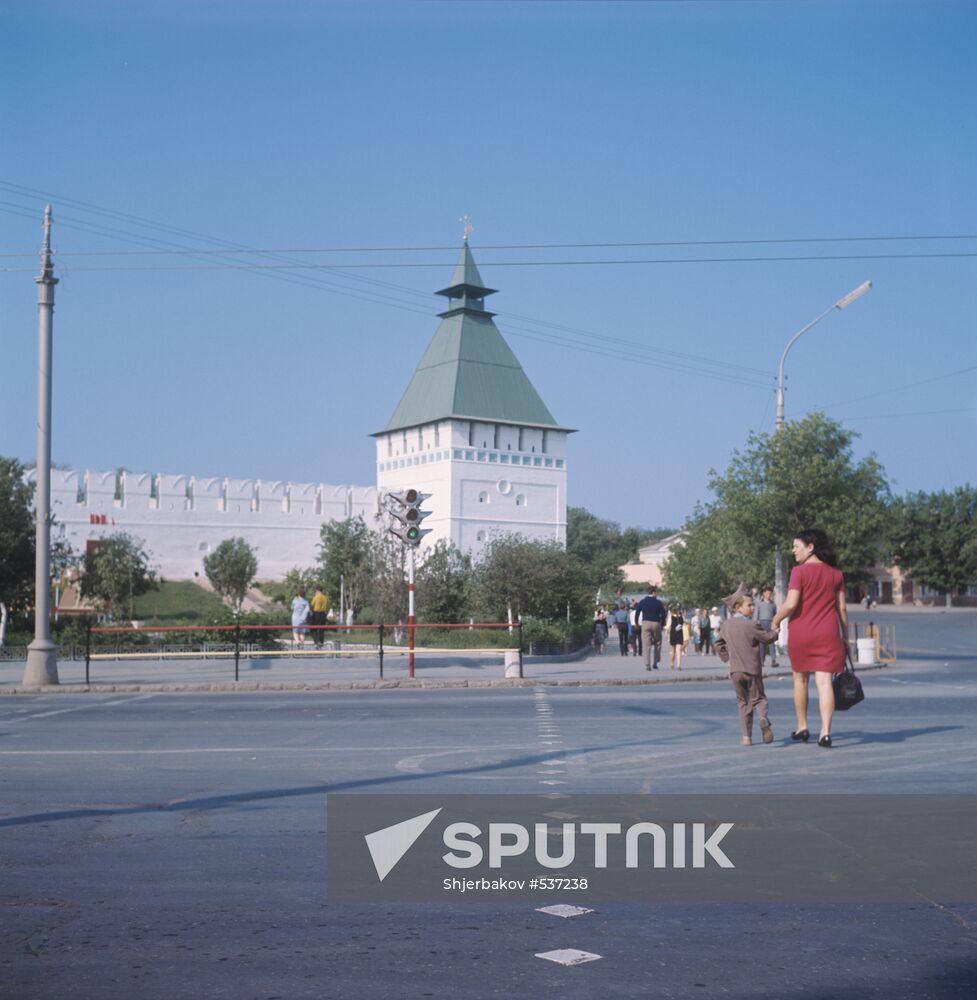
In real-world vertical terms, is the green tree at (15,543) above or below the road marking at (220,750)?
above

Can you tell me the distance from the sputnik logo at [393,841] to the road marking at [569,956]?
4.48ft

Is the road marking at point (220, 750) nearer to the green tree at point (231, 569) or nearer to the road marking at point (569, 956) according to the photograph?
A: the road marking at point (569, 956)

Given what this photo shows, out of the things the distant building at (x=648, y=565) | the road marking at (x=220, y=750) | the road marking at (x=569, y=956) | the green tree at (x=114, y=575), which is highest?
the distant building at (x=648, y=565)

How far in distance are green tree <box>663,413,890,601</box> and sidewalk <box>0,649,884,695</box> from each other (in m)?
4.32

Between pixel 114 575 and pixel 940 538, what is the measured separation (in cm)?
6482

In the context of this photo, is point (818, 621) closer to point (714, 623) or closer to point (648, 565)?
point (714, 623)

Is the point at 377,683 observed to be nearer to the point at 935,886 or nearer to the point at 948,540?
the point at 935,886

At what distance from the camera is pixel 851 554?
30.2 m

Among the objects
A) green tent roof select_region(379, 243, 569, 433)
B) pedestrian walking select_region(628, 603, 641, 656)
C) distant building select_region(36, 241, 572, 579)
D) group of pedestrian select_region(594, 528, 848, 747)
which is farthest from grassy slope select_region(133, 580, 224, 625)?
group of pedestrian select_region(594, 528, 848, 747)

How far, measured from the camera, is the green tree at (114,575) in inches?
2345

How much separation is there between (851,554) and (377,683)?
14.6 m

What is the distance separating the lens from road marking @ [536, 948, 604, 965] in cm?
424

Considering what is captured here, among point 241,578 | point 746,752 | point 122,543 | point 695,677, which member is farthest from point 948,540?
point 746,752

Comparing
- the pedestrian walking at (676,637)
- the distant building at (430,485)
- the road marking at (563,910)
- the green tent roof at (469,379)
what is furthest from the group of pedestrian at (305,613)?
the green tent roof at (469,379)
